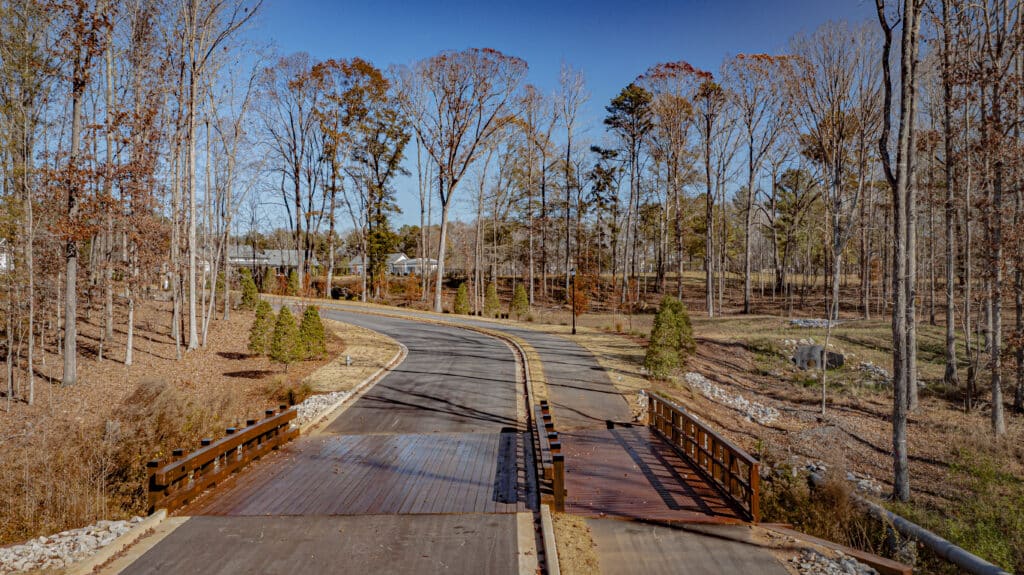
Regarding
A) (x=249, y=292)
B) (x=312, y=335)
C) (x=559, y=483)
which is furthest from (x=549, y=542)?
(x=249, y=292)

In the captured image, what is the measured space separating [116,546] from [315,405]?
7.25 m

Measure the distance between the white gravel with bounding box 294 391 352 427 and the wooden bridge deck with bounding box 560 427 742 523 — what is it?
5.38 m

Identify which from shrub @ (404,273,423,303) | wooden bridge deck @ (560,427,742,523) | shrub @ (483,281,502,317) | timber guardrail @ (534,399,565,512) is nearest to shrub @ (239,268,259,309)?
shrub @ (483,281,502,317)

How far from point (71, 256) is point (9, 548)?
39.6ft

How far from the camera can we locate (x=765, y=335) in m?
23.0

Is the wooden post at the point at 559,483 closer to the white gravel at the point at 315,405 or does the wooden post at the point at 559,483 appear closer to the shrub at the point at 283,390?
the white gravel at the point at 315,405

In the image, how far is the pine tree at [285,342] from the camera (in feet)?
52.1

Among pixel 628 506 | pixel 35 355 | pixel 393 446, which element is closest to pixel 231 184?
pixel 35 355

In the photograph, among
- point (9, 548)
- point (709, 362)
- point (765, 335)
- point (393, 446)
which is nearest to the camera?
point (9, 548)

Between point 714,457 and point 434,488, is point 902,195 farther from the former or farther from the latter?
point 434,488

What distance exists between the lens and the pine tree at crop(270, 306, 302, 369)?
15.9 metres

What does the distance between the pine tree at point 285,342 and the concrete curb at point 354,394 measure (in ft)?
8.73

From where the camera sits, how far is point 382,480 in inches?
288

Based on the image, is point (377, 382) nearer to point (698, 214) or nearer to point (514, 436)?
point (514, 436)
